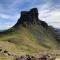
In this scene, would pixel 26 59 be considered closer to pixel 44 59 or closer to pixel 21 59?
pixel 21 59

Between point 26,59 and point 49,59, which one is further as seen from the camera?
point 49,59

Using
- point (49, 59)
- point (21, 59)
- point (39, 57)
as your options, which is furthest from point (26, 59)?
point (49, 59)

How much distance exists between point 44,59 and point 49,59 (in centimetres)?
594

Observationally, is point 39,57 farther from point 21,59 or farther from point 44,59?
point 21,59

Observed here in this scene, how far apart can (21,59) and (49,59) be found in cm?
1933

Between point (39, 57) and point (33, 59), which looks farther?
point (39, 57)

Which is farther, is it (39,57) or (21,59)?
(39,57)

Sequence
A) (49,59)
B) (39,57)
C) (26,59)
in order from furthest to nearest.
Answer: (49,59), (39,57), (26,59)

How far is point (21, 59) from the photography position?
87.8 m

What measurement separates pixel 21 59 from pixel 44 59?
13.6m

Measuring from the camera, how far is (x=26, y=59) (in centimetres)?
8725

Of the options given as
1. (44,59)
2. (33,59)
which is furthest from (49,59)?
(33,59)

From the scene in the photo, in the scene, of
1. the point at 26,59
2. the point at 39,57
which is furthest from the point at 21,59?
the point at 39,57

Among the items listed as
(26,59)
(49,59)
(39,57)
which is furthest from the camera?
(49,59)
